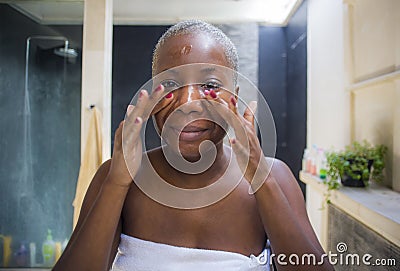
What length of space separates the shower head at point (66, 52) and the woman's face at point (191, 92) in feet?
4.44

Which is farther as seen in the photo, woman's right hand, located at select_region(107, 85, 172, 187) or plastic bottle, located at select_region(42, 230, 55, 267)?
plastic bottle, located at select_region(42, 230, 55, 267)

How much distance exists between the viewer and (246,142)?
381mm

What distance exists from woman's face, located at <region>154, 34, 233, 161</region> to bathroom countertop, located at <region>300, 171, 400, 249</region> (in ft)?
1.36

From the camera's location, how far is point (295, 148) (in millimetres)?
1929

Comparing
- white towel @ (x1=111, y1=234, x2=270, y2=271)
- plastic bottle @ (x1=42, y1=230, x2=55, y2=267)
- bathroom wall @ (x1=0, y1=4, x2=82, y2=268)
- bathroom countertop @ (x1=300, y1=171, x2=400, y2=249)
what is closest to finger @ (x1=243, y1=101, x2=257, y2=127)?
white towel @ (x1=111, y1=234, x2=270, y2=271)

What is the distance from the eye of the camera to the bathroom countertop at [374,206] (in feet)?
2.08

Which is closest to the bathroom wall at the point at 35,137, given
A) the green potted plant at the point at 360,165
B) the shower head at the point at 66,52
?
the shower head at the point at 66,52

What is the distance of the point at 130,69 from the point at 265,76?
82cm

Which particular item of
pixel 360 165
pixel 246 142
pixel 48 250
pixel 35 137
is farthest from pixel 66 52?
pixel 246 142

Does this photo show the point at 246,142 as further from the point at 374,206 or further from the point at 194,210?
the point at 374,206

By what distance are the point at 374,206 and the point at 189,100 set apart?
0.55 meters

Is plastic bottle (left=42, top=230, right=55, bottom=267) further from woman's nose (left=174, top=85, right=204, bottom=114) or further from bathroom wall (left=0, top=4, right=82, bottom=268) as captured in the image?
woman's nose (left=174, top=85, right=204, bottom=114)

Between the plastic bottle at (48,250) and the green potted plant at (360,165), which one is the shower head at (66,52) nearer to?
the plastic bottle at (48,250)

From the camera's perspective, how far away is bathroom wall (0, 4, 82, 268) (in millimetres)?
1679
